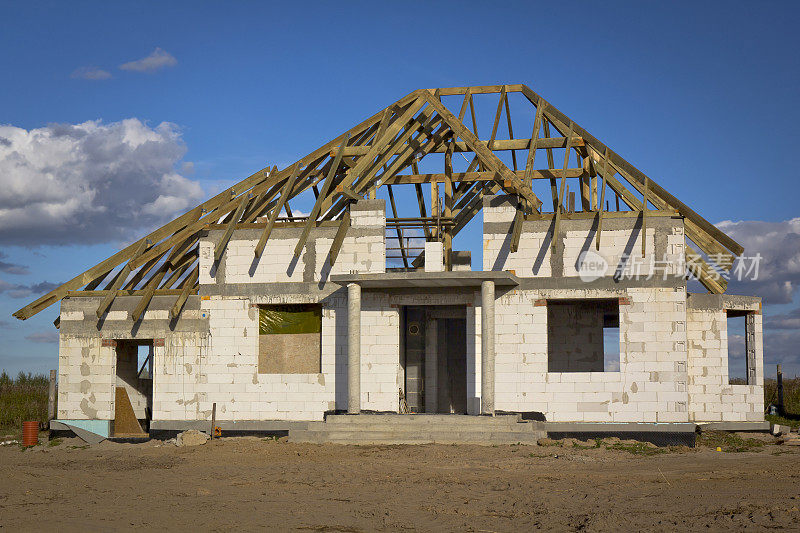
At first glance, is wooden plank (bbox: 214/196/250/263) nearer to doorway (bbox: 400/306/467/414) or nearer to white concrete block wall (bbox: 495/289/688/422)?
doorway (bbox: 400/306/467/414)

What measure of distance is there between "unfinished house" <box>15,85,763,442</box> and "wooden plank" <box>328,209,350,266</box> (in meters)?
0.05

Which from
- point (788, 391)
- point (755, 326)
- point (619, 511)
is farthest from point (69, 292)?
point (788, 391)

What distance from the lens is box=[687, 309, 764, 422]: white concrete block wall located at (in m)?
21.1

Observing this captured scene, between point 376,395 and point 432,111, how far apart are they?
7962 millimetres

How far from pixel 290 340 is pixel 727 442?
10.7 metres

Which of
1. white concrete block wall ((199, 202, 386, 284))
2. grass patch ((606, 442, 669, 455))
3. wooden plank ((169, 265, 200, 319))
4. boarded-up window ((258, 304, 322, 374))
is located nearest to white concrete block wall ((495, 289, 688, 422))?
grass patch ((606, 442, 669, 455))

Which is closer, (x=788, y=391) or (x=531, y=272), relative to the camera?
(x=531, y=272)

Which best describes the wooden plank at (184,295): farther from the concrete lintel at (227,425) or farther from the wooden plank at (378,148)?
the wooden plank at (378,148)

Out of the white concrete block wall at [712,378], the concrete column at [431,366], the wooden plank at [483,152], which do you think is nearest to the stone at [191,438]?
the concrete column at [431,366]

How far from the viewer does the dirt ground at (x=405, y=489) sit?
10.5m

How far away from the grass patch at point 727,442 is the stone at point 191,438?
37.7 feet

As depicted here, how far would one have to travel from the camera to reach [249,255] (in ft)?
70.0

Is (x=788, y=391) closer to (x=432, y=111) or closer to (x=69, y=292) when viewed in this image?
(x=432, y=111)

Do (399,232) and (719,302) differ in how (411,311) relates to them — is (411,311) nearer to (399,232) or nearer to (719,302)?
(399,232)
